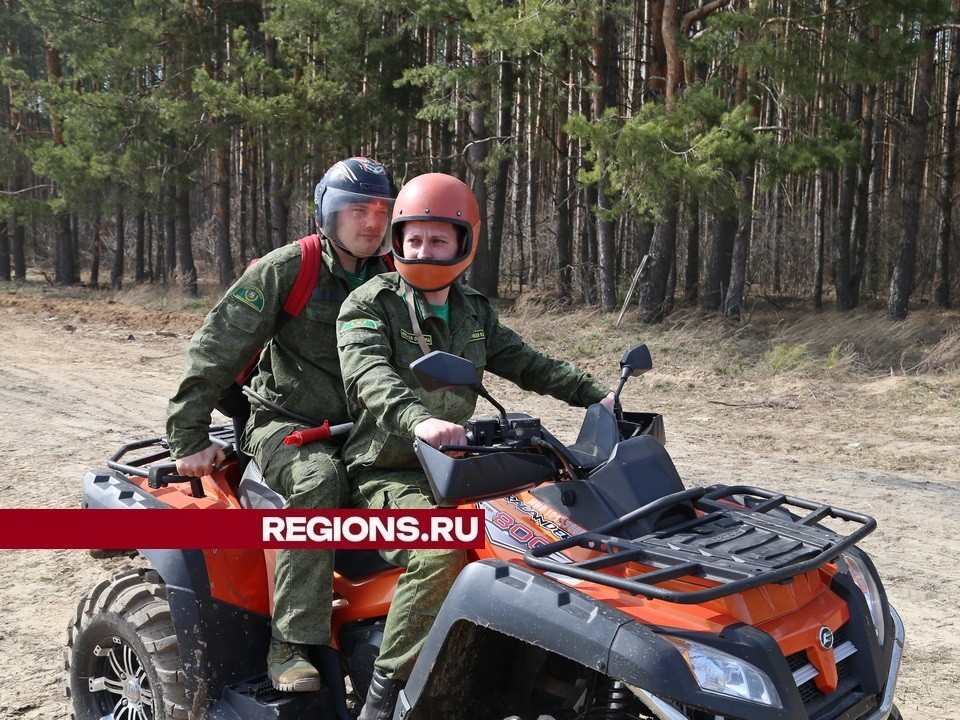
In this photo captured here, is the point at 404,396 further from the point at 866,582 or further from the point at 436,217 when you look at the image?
the point at 866,582

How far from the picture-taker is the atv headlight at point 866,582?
2957 mm

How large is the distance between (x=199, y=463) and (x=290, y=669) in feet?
3.11

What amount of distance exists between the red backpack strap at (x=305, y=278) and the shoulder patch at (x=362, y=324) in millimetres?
624

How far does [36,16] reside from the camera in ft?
77.0

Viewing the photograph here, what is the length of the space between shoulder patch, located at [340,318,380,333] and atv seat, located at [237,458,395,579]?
2.26 ft

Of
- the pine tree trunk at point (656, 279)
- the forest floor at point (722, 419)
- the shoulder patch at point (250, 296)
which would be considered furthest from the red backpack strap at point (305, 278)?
the pine tree trunk at point (656, 279)

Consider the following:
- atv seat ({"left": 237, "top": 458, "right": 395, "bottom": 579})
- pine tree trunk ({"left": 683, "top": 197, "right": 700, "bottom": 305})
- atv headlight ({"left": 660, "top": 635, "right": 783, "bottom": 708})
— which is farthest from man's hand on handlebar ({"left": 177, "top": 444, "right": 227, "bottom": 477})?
pine tree trunk ({"left": 683, "top": 197, "right": 700, "bottom": 305})

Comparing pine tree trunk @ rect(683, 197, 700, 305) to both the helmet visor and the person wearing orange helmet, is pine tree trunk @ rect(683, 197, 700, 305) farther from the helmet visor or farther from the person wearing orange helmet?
the person wearing orange helmet

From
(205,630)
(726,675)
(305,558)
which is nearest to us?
(726,675)

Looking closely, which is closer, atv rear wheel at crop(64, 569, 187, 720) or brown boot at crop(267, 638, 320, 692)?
brown boot at crop(267, 638, 320, 692)

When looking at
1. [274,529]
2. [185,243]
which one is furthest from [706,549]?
[185,243]

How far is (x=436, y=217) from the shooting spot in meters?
3.22

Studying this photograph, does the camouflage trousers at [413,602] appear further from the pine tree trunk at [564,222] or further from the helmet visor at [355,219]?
the pine tree trunk at [564,222]

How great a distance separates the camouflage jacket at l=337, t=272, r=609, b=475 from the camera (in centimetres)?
312
